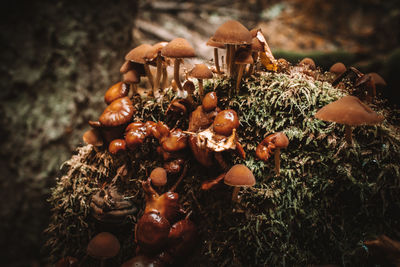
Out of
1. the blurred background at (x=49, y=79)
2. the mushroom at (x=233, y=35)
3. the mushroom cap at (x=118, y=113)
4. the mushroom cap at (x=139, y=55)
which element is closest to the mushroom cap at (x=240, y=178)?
the mushroom at (x=233, y=35)

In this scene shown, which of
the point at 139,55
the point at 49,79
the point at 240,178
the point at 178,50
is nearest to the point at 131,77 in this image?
the point at 139,55

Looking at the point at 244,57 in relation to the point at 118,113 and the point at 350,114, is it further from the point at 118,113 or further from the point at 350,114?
the point at 118,113

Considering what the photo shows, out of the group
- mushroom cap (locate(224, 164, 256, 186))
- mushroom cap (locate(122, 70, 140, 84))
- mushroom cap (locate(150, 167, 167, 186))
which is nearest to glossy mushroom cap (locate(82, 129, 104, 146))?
mushroom cap (locate(122, 70, 140, 84))

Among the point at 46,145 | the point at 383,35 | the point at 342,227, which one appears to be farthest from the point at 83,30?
the point at 383,35

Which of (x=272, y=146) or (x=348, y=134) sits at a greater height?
(x=348, y=134)

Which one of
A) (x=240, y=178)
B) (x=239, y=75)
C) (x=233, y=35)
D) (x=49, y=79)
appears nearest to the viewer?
(x=240, y=178)

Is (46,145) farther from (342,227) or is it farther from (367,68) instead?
(367,68)
